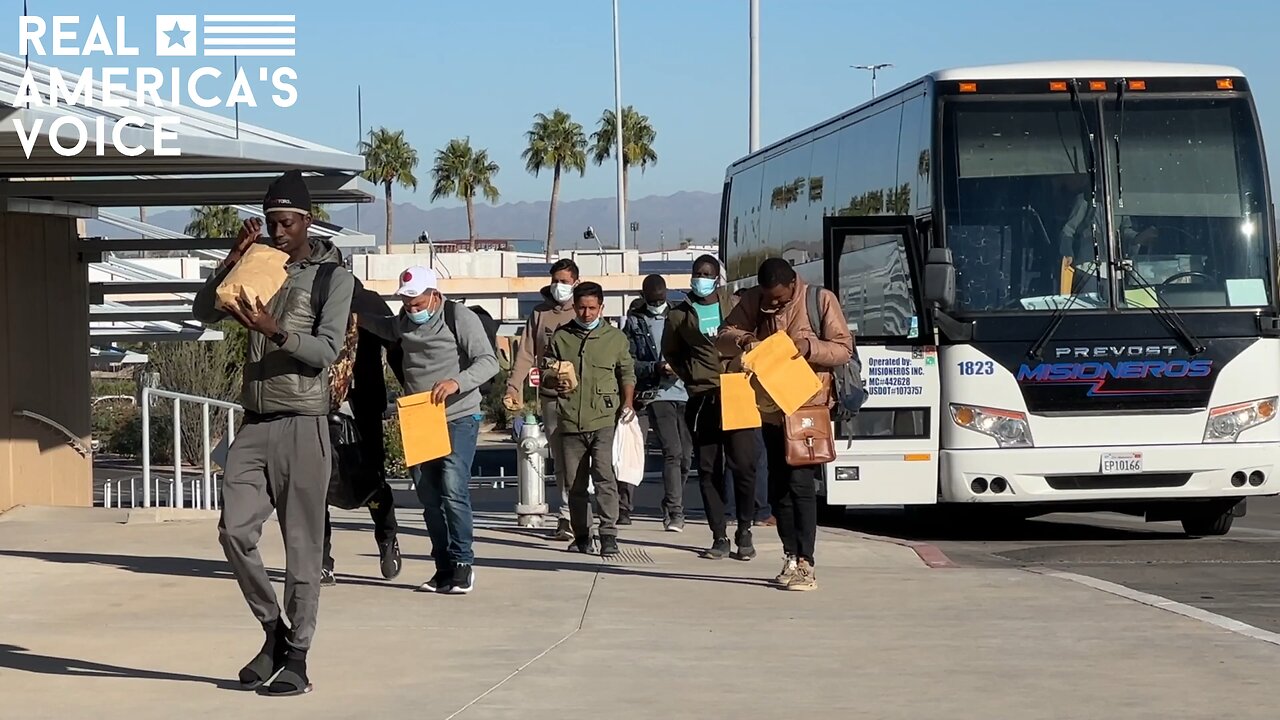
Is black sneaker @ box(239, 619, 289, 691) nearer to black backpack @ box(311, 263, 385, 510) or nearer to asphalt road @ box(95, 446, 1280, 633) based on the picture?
black backpack @ box(311, 263, 385, 510)

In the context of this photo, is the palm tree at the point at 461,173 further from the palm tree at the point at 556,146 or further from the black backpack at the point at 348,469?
the black backpack at the point at 348,469

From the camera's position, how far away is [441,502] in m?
10.6

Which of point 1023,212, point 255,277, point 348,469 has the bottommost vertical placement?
point 348,469

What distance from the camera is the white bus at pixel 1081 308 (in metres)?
14.2

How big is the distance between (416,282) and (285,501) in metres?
3.01

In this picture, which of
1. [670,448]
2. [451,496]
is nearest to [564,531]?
[670,448]

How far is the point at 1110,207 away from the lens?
14.2 meters

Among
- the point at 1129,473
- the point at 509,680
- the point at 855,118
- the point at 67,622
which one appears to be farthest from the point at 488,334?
the point at 855,118

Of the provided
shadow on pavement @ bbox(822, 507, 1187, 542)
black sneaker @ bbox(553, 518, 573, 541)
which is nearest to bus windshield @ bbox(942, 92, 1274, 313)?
shadow on pavement @ bbox(822, 507, 1187, 542)

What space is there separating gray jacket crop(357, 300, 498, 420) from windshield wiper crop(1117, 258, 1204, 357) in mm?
5737

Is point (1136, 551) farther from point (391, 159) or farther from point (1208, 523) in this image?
point (391, 159)

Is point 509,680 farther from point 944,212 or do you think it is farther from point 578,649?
point 944,212

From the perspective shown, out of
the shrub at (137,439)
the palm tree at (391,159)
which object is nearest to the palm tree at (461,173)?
the palm tree at (391,159)

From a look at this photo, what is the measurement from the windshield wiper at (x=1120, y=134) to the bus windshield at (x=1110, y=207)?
0.04 feet
